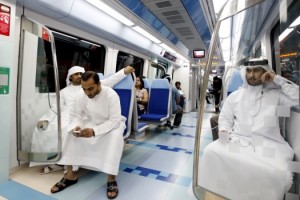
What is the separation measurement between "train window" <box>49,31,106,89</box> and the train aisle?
184 centimetres

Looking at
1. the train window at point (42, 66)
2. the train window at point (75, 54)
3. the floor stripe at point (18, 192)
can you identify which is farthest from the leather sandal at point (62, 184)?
the train window at point (75, 54)

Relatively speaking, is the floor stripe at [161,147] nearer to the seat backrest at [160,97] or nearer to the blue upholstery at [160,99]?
the blue upholstery at [160,99]

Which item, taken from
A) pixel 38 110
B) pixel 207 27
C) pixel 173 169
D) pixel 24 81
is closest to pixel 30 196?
pixel 38 110

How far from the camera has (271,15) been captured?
10.6 feet

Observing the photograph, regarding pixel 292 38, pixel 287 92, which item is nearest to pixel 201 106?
pixel 287 92

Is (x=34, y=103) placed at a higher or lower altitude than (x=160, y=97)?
lower

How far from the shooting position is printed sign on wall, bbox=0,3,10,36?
7.39 feet

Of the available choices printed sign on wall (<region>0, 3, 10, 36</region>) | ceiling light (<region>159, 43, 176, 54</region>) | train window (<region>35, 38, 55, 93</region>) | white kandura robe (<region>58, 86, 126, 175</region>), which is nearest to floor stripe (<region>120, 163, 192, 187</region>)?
white kandura robe (<region>58, 86, 126, 175</region>)

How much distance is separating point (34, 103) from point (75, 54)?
1.51 metres

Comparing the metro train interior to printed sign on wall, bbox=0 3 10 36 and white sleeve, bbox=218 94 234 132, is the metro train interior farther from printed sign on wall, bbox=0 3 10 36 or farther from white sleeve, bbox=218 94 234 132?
white sleeve, bbox=218 94 234 132

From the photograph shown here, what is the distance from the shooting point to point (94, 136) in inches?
92.7

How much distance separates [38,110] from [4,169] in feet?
2.85

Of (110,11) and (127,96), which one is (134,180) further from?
(110,11)

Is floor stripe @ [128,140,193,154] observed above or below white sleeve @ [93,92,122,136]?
below
